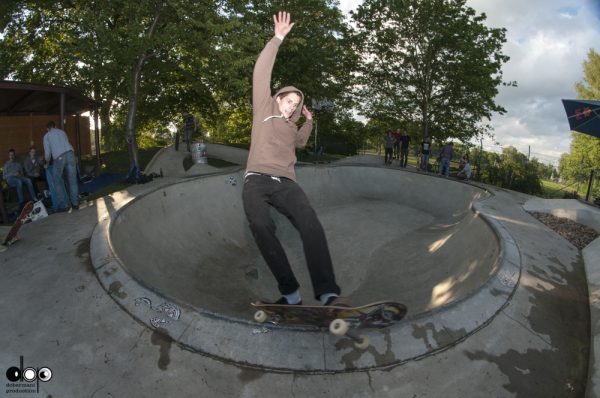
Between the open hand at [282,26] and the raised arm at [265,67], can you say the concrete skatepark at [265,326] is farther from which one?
the open hand at [282,26]

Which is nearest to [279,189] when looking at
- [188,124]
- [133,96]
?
[133,96]

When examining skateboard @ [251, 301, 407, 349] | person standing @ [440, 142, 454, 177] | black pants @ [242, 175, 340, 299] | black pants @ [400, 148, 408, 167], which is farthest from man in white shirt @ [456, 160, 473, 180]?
skateboard @ [251, 301, 407, 349]

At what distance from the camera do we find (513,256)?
16.6ft

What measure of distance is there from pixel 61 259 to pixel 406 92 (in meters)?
23.6

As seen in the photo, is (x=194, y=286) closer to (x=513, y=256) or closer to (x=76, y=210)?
(x=76, y=210)

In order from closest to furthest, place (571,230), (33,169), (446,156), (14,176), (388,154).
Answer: (571,230) → (14,176) → (33,169) → (446,156) → (388,154)

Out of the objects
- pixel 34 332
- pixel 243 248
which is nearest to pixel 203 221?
pixel 243 248

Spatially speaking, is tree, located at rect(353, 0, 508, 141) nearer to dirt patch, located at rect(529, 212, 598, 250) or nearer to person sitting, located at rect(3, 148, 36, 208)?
dirt patch, located at rect(529, 212, 598, 250)

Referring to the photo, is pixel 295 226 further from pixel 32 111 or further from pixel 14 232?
pixel 32 111

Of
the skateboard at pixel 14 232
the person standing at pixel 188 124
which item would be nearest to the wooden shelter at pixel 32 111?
the person standing at pixel 188 124

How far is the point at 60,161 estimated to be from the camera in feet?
25.0

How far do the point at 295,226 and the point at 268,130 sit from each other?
1.20m

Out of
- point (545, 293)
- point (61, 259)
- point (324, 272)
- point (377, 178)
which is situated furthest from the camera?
point (377, 178)

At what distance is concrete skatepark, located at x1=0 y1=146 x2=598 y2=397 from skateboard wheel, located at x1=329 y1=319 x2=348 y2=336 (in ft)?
1.36
